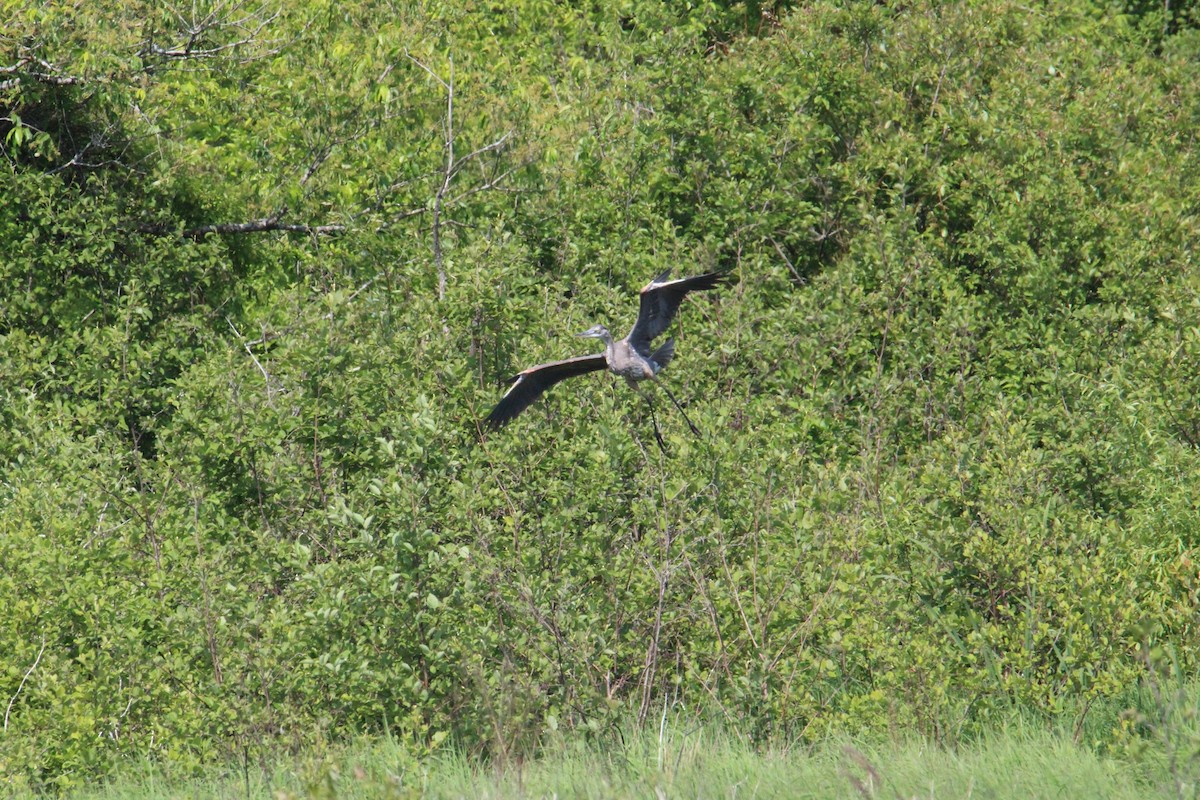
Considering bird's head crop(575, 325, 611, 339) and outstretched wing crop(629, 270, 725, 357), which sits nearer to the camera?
outstretched wing crop(629, 270, 725, 357)

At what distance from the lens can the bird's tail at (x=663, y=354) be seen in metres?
7.89

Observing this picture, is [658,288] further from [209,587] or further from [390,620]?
[209,587]

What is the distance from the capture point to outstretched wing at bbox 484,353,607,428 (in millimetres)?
7472

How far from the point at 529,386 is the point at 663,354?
2.81ft

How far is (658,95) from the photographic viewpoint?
35.6 ft

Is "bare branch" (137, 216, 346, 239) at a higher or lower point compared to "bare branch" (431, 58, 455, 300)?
lower

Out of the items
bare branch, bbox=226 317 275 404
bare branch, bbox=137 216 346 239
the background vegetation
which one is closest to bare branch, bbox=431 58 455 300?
the background vegetation

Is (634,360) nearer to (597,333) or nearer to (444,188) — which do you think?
(597,333)

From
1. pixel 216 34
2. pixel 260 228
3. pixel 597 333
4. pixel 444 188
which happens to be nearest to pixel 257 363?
pixel 444 188

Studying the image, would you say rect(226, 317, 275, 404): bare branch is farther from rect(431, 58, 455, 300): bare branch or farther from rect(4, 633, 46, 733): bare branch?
rect(4, 633, 46, 733): bare branch

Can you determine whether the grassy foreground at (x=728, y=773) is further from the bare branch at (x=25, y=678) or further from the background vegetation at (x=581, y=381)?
the bare branch at (x=25, y=678)

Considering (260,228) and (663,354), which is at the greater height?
(663,354)

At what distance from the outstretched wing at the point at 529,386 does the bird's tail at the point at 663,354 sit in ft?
1.12

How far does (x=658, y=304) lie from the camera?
7.56 m
